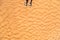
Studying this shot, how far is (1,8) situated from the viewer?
331 millimetres

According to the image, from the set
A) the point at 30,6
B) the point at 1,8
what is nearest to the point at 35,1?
the point at 30,6

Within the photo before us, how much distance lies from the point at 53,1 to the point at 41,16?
8 cm

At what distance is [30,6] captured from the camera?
36cm

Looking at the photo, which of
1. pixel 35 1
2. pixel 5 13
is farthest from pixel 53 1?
pixel 5 13

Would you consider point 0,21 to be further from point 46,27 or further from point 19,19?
point 46,27

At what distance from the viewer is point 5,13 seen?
34 cm

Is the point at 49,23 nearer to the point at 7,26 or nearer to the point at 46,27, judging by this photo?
Result: the point at 46,27

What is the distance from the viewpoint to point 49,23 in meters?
0.38

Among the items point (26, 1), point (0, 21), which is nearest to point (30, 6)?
point (26, 1)

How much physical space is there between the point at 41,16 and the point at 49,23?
46 mm

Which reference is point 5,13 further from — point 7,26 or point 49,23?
point 49,23

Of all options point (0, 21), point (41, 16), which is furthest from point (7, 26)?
point (41, 16)

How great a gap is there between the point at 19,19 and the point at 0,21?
70 millimetres

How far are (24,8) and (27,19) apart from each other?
0.14 ft
